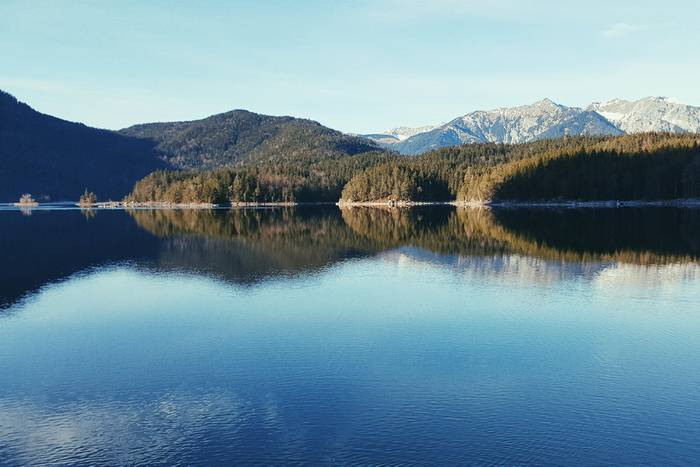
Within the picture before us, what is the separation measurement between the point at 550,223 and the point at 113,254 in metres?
79.2

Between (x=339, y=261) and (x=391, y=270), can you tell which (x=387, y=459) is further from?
(x=339, y=261)

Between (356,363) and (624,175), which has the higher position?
(624,175)

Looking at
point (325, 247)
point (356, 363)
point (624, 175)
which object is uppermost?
point (624, 175)

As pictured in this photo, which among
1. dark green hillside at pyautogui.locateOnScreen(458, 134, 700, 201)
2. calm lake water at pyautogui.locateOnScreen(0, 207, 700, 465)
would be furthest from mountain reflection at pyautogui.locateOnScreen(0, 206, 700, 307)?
dark green hillside at pyautogui.locateOnScreen(458, 134, 700, 201)

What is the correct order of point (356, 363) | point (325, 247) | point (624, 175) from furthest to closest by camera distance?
point (624, 175) → point (325, 247) → point (356, 363)

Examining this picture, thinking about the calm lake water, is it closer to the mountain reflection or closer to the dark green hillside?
the mountain reflection

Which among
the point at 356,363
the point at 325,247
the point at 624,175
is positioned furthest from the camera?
the point at 624,175

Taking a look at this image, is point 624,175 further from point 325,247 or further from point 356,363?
point 356,363

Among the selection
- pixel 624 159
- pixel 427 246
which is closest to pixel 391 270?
pixel 427 246

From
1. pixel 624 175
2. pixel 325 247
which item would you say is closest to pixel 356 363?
pixel 325 247

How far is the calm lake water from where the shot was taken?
20.5 meters

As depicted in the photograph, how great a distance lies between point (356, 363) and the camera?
95.7ft

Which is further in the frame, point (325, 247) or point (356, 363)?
point (325, 247)

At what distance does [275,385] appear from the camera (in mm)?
26141
